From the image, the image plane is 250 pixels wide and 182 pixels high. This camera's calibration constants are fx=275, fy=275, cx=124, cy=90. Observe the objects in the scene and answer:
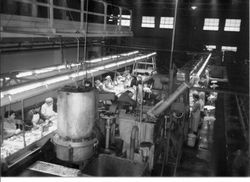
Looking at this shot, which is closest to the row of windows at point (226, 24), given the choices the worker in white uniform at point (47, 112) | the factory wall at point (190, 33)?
the factory wall at point (190, 33)

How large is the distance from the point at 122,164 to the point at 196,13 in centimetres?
1780

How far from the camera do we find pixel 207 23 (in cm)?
1989

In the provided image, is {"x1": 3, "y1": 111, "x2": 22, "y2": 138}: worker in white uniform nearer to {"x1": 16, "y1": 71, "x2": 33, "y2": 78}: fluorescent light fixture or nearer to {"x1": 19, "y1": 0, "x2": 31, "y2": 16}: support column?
{"x1": 16, "y1": 71, "x2": 33, "y2": 78}: fluorescent light fixture

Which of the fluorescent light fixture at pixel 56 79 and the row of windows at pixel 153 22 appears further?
the row of windows at pixel 153 22

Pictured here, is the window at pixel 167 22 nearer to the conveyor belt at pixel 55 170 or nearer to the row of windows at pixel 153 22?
the row of windows at pixel 153 22

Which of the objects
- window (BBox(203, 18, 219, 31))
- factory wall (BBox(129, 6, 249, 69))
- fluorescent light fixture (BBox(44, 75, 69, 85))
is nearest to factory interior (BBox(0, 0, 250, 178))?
fluorescent light fixture (BBox(44, 75, 69, 85))

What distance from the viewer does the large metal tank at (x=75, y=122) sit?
104 inches

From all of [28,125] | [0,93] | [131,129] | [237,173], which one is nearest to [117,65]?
[131,129]

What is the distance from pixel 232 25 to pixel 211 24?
4.67ft

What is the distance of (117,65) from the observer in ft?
22.2

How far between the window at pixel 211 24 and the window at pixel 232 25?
643 mm

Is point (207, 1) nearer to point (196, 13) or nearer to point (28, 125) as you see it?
point (196, 13)

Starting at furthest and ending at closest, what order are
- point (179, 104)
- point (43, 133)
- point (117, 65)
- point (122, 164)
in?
point (117, 65)
point (43, 133)
point (179, 104)
point (122, 164)

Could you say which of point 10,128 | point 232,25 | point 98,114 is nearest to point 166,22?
point 232,25
